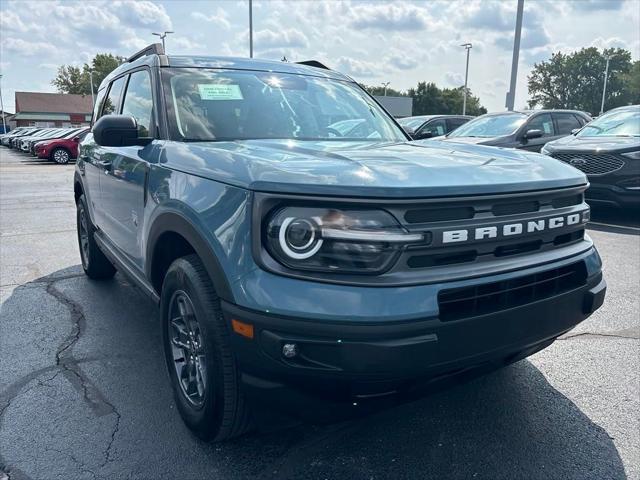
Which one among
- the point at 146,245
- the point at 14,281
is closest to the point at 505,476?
the point at 146,245

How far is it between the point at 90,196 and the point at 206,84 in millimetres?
1942

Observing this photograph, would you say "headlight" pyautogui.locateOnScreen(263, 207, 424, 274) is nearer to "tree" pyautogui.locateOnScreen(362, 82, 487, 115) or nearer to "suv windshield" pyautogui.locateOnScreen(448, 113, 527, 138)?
"suv windshield" pyautogui.locateOnScreen(448, 113, 527, 138)

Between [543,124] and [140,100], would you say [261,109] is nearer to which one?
[140,100]

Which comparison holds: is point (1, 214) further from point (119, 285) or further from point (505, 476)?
point (505, 476)

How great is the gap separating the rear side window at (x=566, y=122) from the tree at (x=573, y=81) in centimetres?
8682

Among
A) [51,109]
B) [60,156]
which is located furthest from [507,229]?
[51,109]

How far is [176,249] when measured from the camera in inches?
107

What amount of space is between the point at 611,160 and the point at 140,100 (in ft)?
21.7

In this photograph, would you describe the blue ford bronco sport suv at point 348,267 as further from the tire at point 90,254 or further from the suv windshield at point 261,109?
the tire at point 90,254

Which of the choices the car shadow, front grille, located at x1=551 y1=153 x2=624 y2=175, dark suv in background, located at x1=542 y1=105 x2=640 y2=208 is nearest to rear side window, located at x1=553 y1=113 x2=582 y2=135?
dark suv in background, located at x1=542 y1=105 x2=640 y2=208

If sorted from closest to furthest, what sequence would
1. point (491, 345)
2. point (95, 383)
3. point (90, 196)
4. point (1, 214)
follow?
point (491, 345), point (95, 383), point (90, 196), point (1, 214)

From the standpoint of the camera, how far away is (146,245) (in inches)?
113

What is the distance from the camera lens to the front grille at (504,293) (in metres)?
1.91

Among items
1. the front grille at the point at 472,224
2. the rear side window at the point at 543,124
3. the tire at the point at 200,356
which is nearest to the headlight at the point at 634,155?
the rear side window at the point at 543,124
